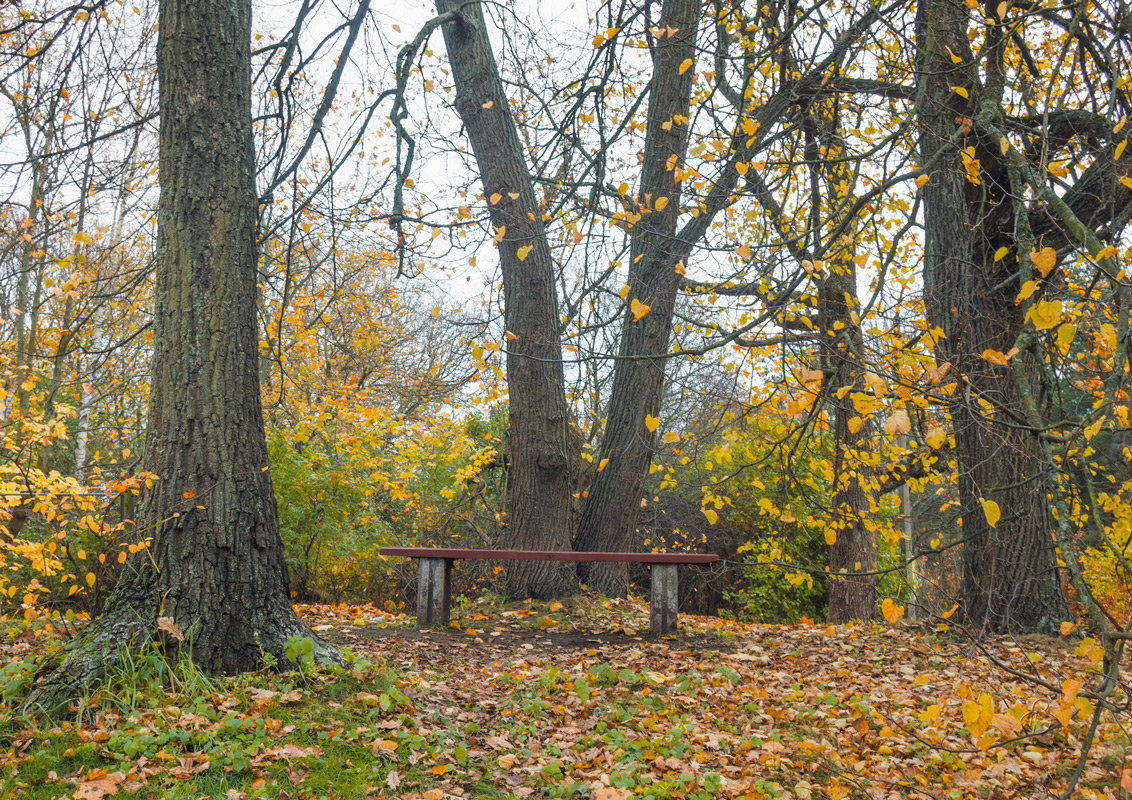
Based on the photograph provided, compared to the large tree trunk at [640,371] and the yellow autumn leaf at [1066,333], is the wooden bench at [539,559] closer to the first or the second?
the large tree trunk at [640,371]

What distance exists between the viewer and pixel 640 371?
6.80m

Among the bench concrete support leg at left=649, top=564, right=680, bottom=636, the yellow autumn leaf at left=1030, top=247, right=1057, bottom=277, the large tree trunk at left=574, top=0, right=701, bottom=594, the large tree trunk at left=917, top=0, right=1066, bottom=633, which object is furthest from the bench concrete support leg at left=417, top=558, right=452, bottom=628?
the yellow autumn leaf at left=1030, top=247, right=1057, bottom=277

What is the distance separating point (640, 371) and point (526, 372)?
109 cm

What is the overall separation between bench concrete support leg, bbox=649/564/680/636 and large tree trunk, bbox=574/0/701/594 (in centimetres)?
106

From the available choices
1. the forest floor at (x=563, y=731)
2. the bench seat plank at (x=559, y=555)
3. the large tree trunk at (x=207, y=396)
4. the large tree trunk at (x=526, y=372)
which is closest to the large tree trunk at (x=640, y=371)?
the large tree trunk at (x=526, y=372)

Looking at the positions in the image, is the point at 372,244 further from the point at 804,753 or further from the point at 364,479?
the point at 804,753

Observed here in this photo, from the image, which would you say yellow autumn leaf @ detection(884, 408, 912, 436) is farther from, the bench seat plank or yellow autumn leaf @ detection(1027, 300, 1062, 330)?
the bench seat plank

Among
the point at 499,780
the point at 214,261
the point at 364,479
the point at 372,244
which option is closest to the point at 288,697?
the point at 499,780

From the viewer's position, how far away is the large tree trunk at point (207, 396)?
137 inches

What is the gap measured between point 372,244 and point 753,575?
648 cm

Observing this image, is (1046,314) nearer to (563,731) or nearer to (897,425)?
(897,425)

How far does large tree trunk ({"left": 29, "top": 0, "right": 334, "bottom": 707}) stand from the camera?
347 centimetres

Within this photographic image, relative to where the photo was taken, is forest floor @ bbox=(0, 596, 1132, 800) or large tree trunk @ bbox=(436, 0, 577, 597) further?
large tree trunk @ bbox=(436, 0, 577, 597)

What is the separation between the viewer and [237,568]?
3586mm
